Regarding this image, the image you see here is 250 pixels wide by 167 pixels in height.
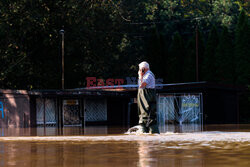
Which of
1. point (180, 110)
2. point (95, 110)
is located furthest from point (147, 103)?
point (95, 110)

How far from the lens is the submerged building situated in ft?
104

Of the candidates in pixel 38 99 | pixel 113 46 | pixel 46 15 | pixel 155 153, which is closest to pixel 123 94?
pixel 38 99

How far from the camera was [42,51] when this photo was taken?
4028 cm

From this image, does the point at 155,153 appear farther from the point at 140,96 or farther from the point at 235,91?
the point at 235,91

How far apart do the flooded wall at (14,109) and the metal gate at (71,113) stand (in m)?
2.58

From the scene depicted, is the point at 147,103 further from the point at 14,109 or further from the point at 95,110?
the point at 95,110

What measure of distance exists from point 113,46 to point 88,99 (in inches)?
451

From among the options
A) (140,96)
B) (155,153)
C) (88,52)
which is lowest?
(155,153)

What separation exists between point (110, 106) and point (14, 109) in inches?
256

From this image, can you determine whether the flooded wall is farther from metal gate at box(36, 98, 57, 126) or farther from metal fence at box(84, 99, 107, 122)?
metal fence at box(84, 99, 107, 122)

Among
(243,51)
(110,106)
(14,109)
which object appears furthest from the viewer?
(243,51)

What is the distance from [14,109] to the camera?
31.9m

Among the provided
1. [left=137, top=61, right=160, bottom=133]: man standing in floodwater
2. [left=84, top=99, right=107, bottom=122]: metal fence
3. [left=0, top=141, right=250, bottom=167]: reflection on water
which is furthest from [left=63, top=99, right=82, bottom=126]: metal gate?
[left=0, top=141, right=250, bottom=167]: reflection on water

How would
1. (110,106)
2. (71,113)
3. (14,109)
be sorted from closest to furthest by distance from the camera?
1. (14,109)
2. (71,113)
3. (110,106)
